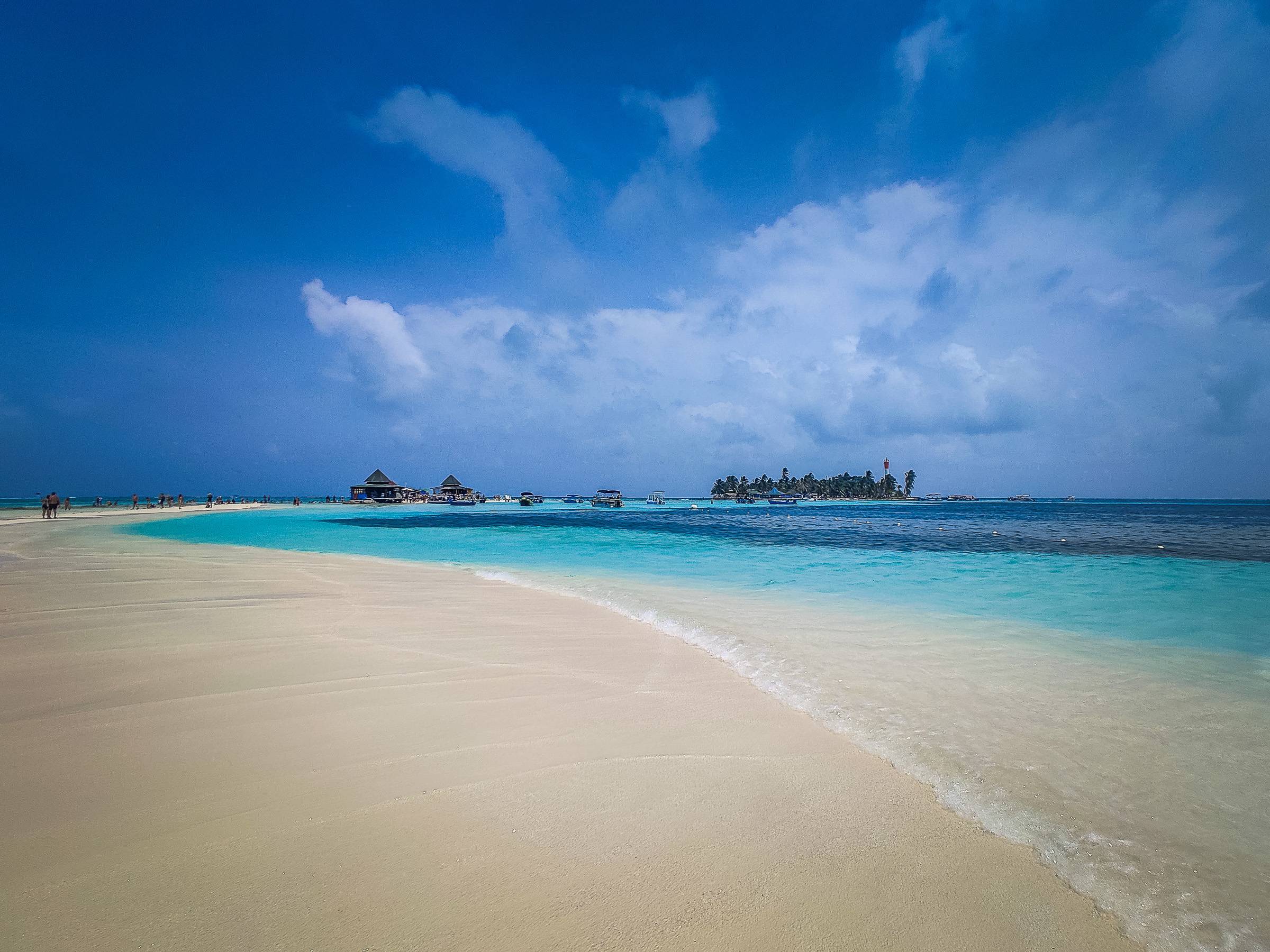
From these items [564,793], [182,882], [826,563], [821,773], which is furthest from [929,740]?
[826,563]

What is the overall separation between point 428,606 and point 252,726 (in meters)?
4.66

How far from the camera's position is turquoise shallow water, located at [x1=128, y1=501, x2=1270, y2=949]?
9.05 feet

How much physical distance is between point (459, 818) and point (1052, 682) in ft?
19.6

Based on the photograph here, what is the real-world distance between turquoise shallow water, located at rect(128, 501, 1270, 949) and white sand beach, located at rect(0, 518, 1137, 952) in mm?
440

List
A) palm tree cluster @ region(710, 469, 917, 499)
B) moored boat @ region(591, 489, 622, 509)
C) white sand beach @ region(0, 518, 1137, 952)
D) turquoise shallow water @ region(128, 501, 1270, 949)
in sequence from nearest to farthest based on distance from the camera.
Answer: white sand beach @ region(0, 518, 1137, 952) → turquoise shallow water @ region(128, 501, 1270, 949) → moored boat @ region(591, 489, 622, 509) → palm tree cluster @ region(710, 469, 917, 499)

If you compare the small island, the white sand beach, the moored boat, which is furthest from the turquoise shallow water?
the small island

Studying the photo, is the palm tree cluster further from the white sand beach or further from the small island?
the white sand beach

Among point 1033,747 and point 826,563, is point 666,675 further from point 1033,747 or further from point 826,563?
point 826,563

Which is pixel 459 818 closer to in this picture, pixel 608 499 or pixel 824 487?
pixel 608 499

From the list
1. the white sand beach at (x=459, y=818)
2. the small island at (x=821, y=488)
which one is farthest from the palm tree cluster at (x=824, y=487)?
the white sand beach at (x=459, y=818)

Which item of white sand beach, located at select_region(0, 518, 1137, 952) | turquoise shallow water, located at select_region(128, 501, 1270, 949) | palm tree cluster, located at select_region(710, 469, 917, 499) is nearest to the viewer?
white sand beach, located at select_region(0, 518, 1137, 952)

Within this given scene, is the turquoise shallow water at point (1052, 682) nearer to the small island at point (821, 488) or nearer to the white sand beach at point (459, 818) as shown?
the white sand beach at point (459, 818)

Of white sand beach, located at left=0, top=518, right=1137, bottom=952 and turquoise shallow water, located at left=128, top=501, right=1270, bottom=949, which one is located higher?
white sand beach, located at left=0, top=518, right=1137, bottom=952

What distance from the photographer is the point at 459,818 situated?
8.84 ft
